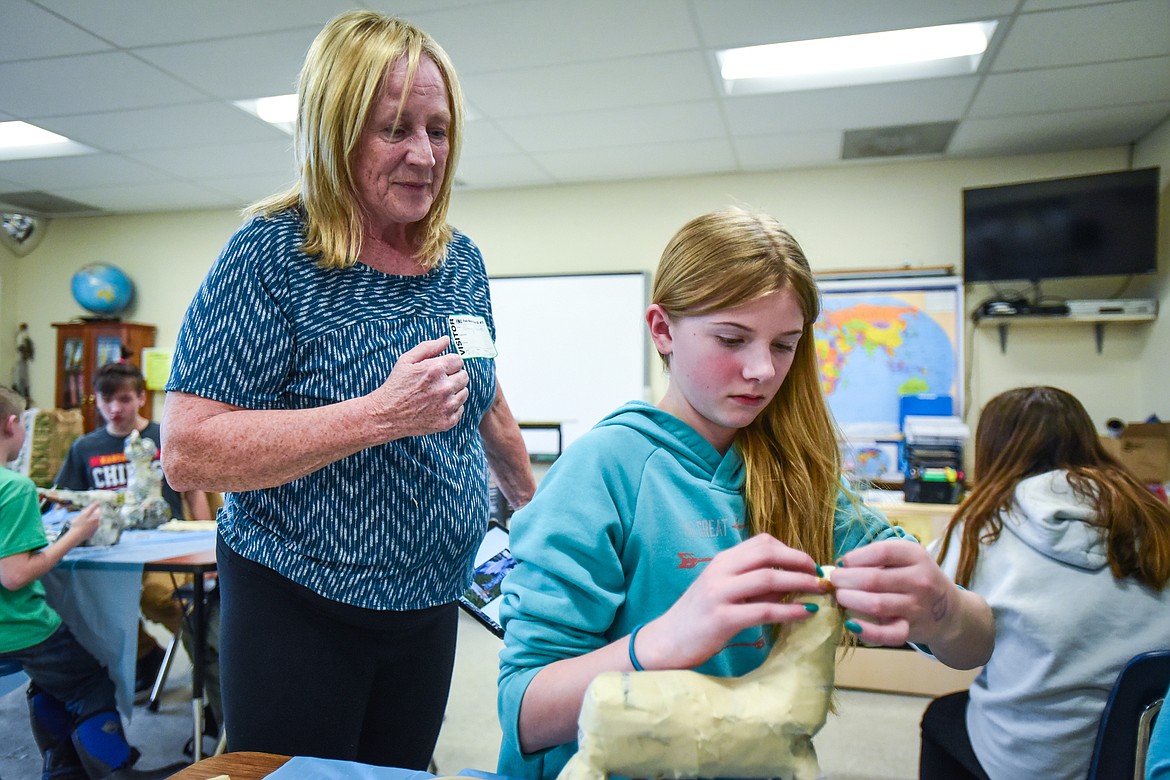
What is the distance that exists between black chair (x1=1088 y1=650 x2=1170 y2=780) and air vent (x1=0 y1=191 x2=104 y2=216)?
6.26 meters

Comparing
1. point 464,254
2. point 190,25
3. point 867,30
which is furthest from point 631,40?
point 464,254

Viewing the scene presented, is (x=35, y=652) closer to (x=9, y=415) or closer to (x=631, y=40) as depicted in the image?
(x=9, y=415)

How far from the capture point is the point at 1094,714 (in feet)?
4.76

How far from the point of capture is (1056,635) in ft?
4.75

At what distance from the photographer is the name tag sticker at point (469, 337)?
110 centimetres

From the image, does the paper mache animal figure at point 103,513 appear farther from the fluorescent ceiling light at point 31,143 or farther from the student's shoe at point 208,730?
the fluorescent ceiling light at point 31,143

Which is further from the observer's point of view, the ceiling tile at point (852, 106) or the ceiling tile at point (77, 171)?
the ceiling tile at point (77, 171)

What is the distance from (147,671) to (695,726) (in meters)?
3.39

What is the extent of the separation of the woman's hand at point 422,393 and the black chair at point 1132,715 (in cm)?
118

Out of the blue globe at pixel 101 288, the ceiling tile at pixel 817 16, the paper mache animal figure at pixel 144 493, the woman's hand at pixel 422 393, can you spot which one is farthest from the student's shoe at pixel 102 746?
the blue globe at pixel 101 288

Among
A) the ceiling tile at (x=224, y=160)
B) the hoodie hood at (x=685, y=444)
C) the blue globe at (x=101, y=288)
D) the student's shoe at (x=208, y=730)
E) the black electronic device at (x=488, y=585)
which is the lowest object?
the student's shoe at (x=208, y=730)

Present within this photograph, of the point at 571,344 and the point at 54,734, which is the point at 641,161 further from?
the point at 54,734

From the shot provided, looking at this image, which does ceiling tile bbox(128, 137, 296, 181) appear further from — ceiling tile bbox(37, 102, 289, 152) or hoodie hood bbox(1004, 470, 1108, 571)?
hoodie hood bbox(1004, 470, 1108, 571)

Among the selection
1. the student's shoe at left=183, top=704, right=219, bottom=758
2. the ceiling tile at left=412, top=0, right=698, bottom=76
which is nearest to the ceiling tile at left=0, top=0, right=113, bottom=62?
the ceiling tile at left=412, top=0, right=698, bottom=76
